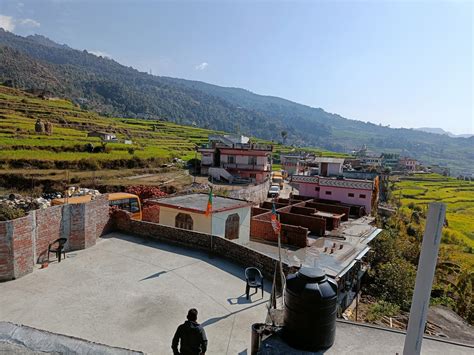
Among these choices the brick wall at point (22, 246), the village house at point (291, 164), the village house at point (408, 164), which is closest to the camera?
the brick wall at point (22, 246)

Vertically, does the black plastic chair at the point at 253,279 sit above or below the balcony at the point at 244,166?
above

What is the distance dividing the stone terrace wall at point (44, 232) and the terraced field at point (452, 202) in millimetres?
19924

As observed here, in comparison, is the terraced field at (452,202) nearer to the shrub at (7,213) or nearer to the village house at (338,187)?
the village house at (338,187)

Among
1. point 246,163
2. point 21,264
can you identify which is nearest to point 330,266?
point 21,264

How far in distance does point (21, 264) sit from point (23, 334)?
25.9ft

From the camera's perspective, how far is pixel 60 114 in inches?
2365

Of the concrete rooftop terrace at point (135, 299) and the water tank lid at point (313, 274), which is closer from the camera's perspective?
the water tank lid at point (313, 274)

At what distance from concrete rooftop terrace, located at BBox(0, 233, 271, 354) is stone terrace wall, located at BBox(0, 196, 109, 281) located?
426 millimetres

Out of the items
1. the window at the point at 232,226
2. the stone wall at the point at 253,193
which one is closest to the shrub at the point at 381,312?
the window at the point at 232,226

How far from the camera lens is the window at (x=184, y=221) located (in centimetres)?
1558

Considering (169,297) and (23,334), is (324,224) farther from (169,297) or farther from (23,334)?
(23,334)

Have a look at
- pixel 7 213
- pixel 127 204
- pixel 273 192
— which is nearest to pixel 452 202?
pixel 273 192

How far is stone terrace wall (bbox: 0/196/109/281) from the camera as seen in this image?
9766mm

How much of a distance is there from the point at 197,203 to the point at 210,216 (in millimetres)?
2393
